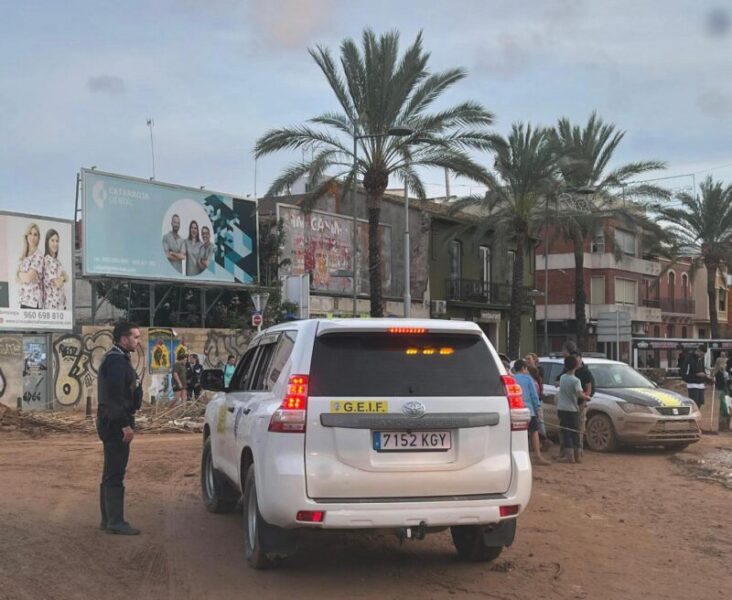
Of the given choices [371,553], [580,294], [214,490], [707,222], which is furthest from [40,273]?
[707,222]

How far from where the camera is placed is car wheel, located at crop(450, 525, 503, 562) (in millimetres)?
6387

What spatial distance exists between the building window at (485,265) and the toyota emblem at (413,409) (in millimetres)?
37729

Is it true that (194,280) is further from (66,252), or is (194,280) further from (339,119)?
(339,119)

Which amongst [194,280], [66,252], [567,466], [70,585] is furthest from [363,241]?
[70,585]

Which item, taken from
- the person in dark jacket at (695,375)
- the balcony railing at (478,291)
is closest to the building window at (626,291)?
the balcony railing at (478,291)

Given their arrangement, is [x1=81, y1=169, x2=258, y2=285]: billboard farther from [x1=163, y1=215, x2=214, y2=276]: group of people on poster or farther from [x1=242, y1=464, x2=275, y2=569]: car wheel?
[x1=242, y1=464, x2=275, y2=569]: car wheel

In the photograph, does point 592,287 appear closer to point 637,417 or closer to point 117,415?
point 637,417

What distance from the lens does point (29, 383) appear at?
22156 millimetres

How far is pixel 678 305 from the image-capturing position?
220 feet

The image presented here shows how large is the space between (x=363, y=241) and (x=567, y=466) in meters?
Result: 23.7

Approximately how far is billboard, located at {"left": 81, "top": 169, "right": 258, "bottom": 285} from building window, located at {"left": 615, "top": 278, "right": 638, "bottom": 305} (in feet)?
117

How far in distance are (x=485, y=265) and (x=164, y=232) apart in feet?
70.9

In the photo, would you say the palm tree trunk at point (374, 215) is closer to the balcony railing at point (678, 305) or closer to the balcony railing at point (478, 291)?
the balcony railing at point (478, 291)

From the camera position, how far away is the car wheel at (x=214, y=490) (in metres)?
8.38
